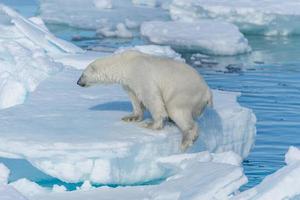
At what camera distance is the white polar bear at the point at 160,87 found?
5625 mm

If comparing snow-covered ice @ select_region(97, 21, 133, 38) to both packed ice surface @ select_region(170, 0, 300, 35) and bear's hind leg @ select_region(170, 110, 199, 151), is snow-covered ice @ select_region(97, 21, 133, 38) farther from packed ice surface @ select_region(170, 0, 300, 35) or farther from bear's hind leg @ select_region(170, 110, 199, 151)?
bear's hind leg @ select_region(170, 110, 199, 151)

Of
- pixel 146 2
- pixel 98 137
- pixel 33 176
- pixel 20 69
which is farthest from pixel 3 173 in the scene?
pixel 146 2

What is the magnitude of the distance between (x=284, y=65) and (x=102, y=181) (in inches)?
268

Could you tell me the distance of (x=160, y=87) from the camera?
5703 mm

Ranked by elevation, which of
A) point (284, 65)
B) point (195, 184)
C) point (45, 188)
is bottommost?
point (284, 65)

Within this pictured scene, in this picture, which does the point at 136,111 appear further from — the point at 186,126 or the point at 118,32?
the point at 118,32

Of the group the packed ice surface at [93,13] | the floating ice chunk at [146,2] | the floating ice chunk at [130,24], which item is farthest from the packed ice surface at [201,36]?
the floating ice chunk at [146,2]

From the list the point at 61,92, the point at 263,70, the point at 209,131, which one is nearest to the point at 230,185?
the point at 209,131

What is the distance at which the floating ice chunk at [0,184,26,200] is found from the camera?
167 inches

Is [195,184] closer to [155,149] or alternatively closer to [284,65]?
[155,149]

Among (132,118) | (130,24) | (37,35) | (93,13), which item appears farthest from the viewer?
(93,13)

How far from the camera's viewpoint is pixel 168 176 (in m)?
5.54

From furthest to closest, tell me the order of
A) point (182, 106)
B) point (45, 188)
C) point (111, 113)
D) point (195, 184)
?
point (111, 113) → point (182, 106) → point (45, 188) → point (195, 184)

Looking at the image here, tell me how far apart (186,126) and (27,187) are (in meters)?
1.15
